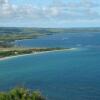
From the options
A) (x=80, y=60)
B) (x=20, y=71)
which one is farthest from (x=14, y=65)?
(x=80, y=60)

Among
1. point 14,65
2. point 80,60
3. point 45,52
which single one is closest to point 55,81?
point 14,65

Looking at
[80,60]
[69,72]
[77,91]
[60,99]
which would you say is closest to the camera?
[60,99]

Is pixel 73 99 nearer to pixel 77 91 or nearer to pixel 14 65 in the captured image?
pixel 77 91

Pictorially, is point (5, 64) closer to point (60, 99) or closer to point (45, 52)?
point (45, 52)

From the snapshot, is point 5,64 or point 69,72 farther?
point 5,64

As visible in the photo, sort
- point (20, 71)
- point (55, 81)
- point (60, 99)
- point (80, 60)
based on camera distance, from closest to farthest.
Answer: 1. point (60, 99)
2. point (55, 81)
3. point (20, 71)
4. point (80, 60)

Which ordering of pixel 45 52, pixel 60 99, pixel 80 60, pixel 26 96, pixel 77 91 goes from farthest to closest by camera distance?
1. pixel 45 52
2. pixel 80 60
3. pixel 77 91
4. pixel 60 99
5. pixel 26 96

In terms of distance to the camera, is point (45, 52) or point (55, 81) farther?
point (45, 52)

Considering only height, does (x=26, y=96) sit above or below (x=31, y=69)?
above

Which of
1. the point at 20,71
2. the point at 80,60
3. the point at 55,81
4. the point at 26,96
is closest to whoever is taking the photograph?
the point at 26,96
